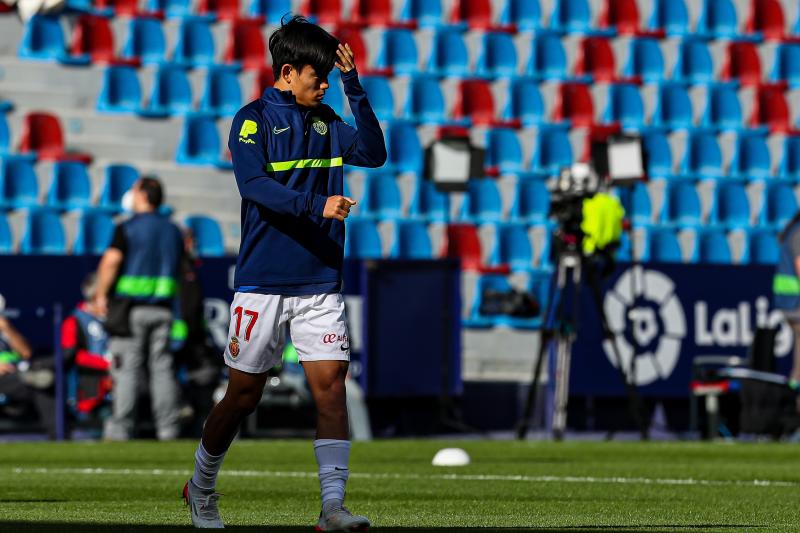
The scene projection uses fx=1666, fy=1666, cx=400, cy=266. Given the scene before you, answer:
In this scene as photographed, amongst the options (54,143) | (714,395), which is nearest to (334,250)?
(714,395)

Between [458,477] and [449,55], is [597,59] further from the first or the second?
[458,477]

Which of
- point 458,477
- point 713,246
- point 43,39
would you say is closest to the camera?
point 458,477

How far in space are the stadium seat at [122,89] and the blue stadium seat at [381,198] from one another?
102 inches

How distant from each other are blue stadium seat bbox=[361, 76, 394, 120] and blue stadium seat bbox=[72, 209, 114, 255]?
141 inches

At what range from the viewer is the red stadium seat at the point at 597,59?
19844mm

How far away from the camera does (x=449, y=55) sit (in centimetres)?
1911

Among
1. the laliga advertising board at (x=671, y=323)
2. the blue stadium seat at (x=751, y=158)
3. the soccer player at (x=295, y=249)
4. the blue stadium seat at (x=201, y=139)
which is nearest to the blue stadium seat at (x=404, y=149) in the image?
the blue stadium seat at (x=201, y=139)

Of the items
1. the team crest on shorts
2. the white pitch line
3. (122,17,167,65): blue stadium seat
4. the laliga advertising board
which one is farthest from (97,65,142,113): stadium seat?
the team crest on shorts

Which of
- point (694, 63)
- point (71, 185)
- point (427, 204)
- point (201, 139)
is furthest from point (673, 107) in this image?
point (71, 185)

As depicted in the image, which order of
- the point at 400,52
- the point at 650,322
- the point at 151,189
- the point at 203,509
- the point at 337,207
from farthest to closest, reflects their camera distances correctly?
the point at 400,52 < the point at 650,322 < the point at 151,189 < the point at 203,509 < the point at 337,207

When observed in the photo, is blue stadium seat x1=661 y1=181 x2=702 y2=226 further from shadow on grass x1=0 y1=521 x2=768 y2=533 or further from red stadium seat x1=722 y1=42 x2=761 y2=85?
shadow on grass x1=0 y1=521 x2=768 y2=533

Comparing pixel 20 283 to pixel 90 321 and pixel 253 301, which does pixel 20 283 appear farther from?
pixel 253 301

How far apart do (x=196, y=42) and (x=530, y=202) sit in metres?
4.08

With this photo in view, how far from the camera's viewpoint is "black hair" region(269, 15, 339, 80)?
5336 mm
